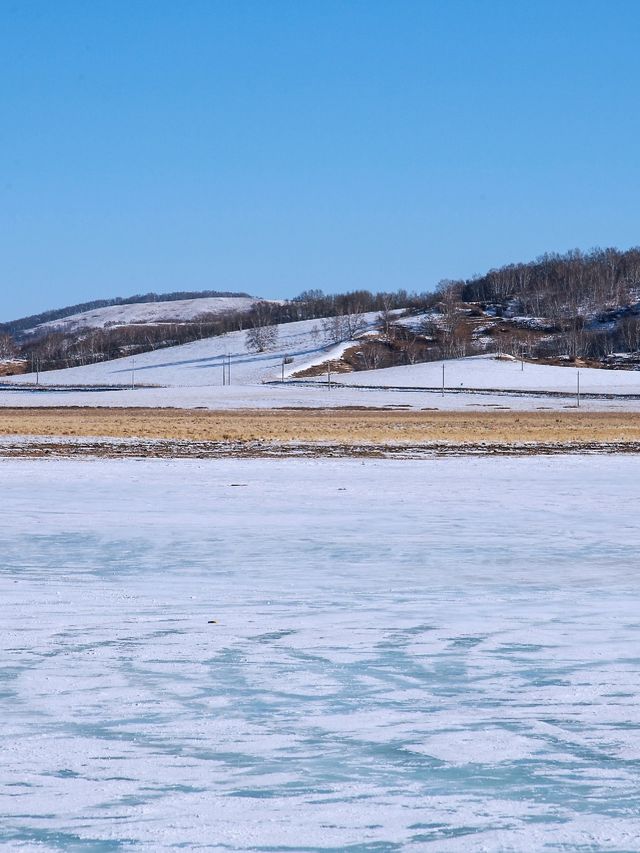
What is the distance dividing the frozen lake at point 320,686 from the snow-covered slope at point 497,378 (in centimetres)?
9880

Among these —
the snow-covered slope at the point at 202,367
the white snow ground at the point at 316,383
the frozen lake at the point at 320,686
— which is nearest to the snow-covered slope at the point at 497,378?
the white snow ground at the point at 316,383

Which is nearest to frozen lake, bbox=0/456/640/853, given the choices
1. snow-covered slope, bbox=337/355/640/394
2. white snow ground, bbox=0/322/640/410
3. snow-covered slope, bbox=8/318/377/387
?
white snow ground, bbox=0/322/640/410

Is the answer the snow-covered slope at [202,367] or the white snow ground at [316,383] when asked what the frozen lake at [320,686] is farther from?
the snow-covered slope at [202,367]

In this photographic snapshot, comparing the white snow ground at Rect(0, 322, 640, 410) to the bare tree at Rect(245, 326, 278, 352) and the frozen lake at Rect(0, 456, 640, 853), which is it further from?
the frozen lake at Rect(0, 456, 640, 853)

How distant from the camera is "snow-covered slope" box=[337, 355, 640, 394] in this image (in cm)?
11294

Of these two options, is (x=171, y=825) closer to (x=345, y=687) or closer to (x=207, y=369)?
(x=345, y=687)

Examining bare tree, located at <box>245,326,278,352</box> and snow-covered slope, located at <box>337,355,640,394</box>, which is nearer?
snow-covered slope, located at <box>337,355,640,394</box>

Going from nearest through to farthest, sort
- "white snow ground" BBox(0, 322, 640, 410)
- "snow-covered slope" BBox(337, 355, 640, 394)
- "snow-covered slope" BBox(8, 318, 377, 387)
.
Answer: "white snow ground" BBox(0, 322, 640, 410), "snow-covered slope" BBox(337, 355, 640, 394), "snow-covered slope" BBox(8, 318, 377, 387)

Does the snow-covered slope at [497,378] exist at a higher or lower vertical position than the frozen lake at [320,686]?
higher

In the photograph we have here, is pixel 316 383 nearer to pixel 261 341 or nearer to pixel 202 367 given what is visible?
pixel 202 367

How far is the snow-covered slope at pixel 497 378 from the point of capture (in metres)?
113

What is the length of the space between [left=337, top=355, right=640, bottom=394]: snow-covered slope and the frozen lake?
9880 centimetres

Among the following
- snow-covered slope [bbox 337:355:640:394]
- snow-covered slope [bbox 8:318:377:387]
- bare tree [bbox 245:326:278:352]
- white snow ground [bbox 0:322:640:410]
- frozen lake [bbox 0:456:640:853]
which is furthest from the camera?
bare tree [bbox 245:326:278:352]

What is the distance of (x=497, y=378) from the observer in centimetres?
→ 11975
